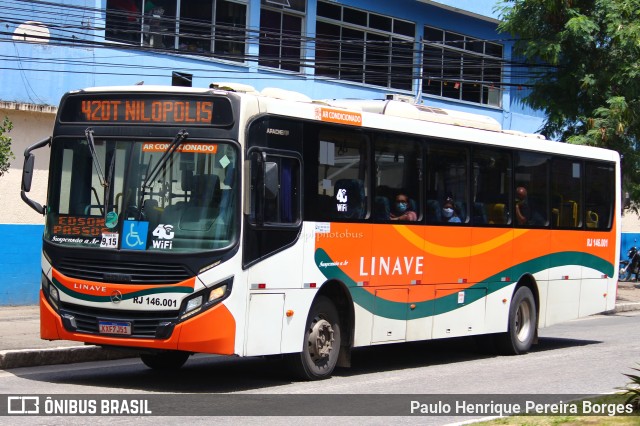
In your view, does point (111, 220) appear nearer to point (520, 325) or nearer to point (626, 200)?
point (520, 325)

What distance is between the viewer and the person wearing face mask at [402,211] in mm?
13336

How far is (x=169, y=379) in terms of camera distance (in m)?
12.1

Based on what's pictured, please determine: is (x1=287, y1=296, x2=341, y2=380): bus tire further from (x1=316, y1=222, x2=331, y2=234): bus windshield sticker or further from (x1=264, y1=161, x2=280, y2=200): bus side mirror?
(x1=264, y1=161, x2=280, y2=200): bus side mirror

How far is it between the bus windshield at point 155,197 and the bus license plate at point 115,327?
0.78 m

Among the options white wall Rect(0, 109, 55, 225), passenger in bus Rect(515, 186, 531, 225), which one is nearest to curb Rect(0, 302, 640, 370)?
passenger in bus Rect(515, 186, 531, 225)

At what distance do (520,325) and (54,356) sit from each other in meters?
7.22

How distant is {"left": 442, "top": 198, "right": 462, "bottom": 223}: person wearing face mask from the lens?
1429cm

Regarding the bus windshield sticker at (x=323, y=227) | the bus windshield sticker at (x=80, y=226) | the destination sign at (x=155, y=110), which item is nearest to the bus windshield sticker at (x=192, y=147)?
the destination sign at (x=155, y=110)

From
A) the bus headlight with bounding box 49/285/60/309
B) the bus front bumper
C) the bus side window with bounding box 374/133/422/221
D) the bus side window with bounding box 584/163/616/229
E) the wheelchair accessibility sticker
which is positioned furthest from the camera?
the bus side window with bounding box 584/163/616/229

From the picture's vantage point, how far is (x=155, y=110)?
438 inches

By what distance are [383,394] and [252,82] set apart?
51.1 feet

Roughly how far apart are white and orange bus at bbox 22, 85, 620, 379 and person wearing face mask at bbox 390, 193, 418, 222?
2cm

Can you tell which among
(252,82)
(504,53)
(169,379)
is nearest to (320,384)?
(169,379)

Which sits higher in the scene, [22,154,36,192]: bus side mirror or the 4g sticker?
[22,154,36,192]: bus side mirror
